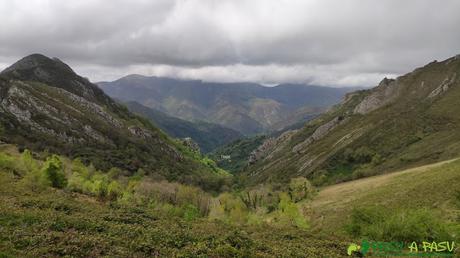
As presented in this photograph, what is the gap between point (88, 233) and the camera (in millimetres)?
37375

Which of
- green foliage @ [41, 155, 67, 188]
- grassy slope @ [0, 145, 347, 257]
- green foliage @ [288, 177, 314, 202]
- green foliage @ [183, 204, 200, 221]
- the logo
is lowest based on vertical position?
green foliage @ [288, 177, 314, 202]

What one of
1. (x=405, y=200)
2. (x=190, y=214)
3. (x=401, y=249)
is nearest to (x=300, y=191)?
(x=405, y=200)

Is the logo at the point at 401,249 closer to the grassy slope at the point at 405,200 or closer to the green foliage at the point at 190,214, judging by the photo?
the grassy slope at the point at 405,200

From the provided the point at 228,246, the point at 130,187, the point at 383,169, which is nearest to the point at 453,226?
the point at 228,246

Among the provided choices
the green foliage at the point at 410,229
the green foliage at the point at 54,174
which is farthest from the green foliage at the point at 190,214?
the green foliage at the point at 410,229

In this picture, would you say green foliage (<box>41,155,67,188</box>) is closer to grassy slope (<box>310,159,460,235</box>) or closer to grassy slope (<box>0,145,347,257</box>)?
grassy slope (<box>0,145,347,257</box>)

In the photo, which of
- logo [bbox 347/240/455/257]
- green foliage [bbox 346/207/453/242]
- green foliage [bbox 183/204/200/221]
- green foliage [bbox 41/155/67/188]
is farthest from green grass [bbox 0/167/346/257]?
green foliage [bbox 41/155/67/188]

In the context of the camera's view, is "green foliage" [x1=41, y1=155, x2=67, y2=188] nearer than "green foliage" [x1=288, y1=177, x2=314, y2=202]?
Yes

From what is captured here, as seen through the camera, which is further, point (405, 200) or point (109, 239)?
point (405, 200)

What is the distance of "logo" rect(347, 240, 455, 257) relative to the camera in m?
40.5

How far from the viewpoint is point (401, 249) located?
144 ft

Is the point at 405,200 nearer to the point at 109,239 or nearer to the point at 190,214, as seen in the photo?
the point at 190,214

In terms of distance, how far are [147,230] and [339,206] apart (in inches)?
3072

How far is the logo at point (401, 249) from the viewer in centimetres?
4053
